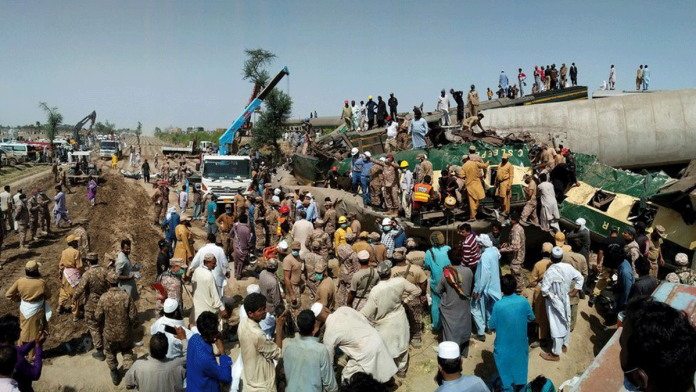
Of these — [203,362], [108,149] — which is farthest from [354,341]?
[108,149]

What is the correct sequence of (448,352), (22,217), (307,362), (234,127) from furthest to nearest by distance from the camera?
(234,127), (22,217), (307,362), (448,352)

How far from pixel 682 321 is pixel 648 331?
0.61 feet

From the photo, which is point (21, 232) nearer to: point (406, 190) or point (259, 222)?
point (259, 222)

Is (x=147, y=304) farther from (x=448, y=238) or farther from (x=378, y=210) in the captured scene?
(x=448, y=238)

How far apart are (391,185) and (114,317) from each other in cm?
716

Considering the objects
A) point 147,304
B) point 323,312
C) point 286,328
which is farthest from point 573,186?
point 147,304

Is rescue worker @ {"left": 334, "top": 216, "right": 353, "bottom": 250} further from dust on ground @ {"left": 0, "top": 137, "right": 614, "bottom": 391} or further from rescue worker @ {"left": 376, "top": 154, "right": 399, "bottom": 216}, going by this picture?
dust on ground @ {"left": 0, "top": 137, "right": 614, "bottom": 391}

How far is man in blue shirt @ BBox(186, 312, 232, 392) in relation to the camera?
4.64m

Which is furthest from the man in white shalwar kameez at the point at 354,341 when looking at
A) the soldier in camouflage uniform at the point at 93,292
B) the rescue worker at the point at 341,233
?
the rescue worker at the point at 341,233

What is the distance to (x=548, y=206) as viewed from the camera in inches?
428

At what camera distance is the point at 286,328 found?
26.2ft

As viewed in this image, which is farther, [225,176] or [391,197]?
[225,176]

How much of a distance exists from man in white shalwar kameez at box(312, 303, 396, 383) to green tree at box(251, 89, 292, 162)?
34.4 meters

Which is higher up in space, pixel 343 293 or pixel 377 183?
pixel 377 183
